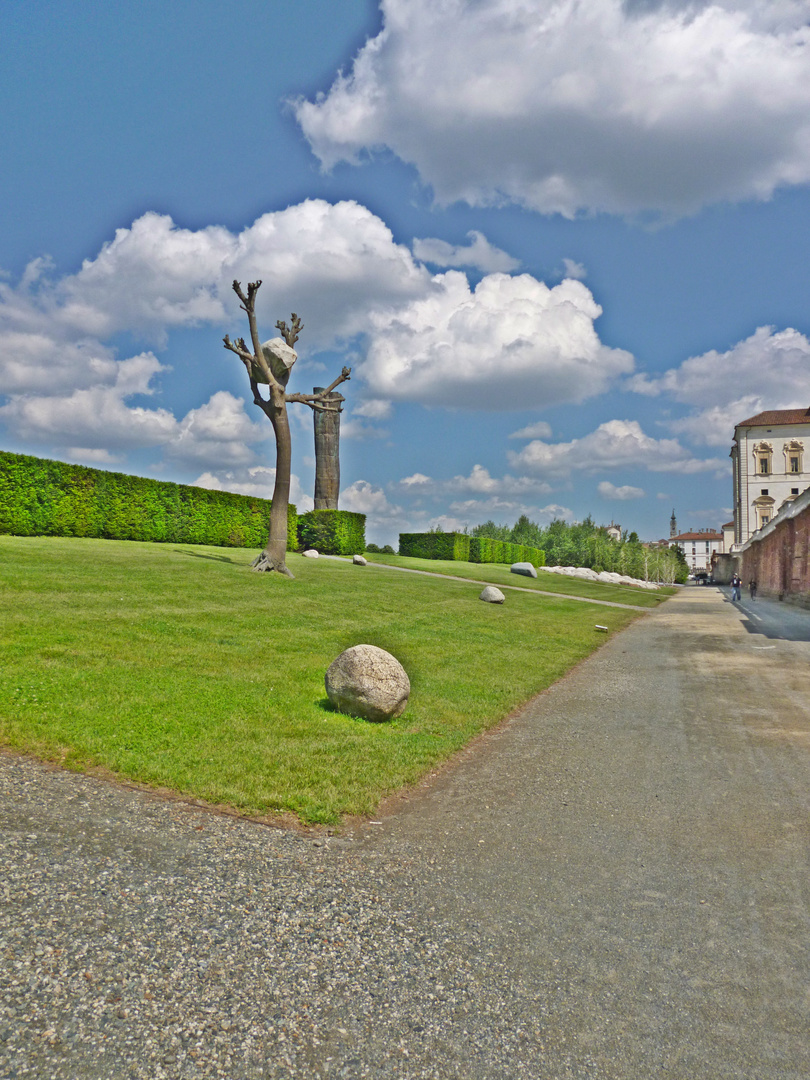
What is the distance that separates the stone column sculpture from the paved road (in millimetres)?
32482

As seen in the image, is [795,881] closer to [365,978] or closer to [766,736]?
[365,978]

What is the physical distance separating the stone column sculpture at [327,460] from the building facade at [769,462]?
64.8 meters

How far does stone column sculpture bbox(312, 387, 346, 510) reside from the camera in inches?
1483

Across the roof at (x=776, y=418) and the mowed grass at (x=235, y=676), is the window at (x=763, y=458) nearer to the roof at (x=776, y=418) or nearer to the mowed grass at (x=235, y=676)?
the roof at (x=776, y=418)

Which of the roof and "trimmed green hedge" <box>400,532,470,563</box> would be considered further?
the roof

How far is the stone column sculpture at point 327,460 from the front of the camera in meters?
37.7

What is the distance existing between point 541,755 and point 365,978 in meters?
4.50

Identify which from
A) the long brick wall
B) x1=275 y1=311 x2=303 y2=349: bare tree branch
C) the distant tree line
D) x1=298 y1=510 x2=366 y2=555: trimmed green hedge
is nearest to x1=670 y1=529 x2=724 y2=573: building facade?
the distant tree line

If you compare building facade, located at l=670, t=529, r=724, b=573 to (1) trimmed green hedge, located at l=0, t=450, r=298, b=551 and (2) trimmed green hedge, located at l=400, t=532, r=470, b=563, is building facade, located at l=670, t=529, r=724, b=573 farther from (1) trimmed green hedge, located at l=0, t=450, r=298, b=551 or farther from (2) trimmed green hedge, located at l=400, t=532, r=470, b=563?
(1) trimmed green hedge, located at l=0, t=450, r=298, b=551

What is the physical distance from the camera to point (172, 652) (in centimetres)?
1011

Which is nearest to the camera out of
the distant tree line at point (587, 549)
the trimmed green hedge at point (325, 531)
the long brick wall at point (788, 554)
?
the long brick wall at point (788, 554)

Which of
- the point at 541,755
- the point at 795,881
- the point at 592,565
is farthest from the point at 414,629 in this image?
the point at 592,565

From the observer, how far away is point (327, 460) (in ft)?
124

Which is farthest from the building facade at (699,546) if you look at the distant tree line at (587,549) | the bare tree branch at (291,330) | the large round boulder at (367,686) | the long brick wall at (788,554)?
the large round boulder at (367,686)
